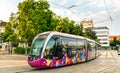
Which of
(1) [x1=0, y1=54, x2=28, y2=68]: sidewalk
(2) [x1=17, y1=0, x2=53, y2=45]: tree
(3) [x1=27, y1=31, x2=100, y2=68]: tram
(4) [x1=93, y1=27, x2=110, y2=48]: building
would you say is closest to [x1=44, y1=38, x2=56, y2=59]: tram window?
(3) [x1=27, y1=31, x2=100, y2=68]: tram

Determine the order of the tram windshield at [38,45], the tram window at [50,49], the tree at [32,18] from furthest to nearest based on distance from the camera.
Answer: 1. the tree at [32,18]
2. the tram window at [50,49]
3. the tram windshield at [38,45]

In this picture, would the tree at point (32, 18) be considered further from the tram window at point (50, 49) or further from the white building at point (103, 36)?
the white building at point (103, 36)

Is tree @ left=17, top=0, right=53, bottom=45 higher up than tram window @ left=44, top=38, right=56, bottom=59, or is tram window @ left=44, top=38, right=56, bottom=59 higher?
tree @ left=17, top=0, right=53, bottom=45

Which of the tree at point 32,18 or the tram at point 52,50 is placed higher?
the tree at point 32,18

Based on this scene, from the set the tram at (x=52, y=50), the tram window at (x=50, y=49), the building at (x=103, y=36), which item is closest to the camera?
the tram at (x=52, y=50)

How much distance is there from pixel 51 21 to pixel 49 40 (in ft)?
116

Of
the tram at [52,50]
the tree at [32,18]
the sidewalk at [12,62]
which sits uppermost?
the tree at [32,18]

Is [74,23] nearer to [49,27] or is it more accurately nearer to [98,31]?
[49,27]

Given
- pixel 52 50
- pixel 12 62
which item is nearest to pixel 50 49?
pixel 52 50

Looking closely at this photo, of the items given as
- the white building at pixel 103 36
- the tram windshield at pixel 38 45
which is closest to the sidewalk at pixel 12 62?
the tram windshield at pixel 38 45

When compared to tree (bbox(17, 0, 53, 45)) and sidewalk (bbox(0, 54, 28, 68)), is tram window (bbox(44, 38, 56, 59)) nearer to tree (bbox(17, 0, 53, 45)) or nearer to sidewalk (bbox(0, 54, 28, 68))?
sidewalk (bbox(0, 54, 28, 68))

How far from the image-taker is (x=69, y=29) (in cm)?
6366

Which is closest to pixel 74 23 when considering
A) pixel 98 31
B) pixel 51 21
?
pixel 51 21

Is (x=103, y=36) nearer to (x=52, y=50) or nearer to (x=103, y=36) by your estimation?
(x=103, y=36)
